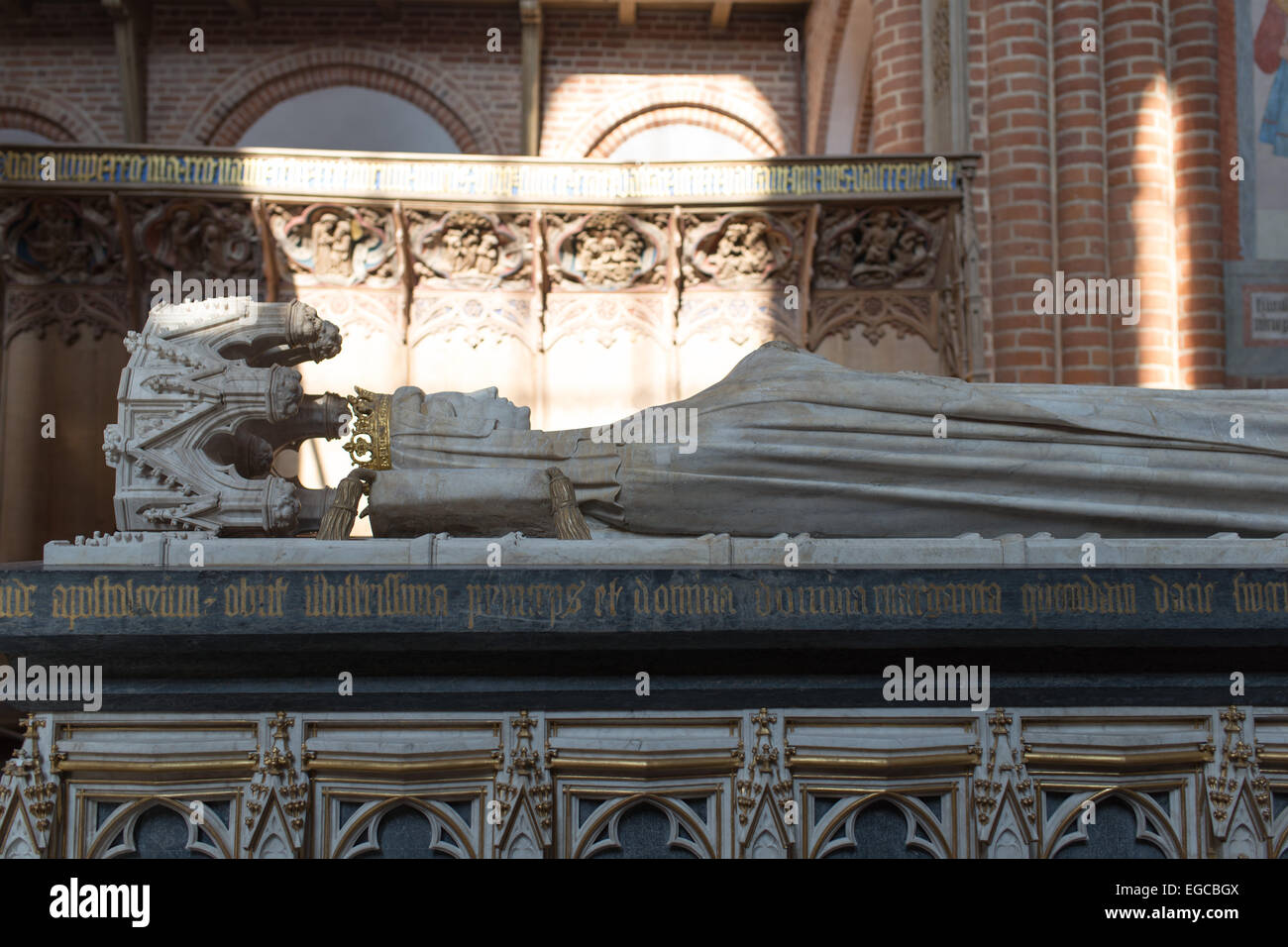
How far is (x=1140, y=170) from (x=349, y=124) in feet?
27.6

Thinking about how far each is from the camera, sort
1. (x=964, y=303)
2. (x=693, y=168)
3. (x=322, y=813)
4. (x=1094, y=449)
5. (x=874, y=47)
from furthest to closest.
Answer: (x=874, y=47), (x=693, y=168), (x=964, y=303), (x=1094, y=449), (x=322, y=813)

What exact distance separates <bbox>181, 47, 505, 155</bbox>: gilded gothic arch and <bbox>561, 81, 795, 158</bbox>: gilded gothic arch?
1.07 metres

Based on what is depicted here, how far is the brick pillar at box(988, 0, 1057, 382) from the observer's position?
800cm

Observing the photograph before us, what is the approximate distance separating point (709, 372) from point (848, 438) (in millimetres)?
5368

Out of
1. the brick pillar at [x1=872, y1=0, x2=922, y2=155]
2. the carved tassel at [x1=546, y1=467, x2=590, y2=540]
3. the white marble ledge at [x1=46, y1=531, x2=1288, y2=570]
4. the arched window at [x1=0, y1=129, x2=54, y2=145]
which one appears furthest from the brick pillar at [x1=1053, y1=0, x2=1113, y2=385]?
the arched window at [x1=0, y1=129, x2=54, y2=145]

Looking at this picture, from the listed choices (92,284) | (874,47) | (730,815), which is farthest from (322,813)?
(874,47)

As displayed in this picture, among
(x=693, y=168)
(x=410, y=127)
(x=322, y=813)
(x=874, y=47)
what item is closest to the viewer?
(x=322, y=813)

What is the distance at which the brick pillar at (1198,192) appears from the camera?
7910 millimetres

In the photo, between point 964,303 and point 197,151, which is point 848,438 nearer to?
point 964,303

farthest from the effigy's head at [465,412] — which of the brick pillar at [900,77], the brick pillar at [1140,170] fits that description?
the brick pillar at [900,77]

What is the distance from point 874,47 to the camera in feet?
30.5

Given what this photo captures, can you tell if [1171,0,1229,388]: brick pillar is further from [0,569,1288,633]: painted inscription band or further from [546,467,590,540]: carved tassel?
[546,467,590,540]: carved tassel

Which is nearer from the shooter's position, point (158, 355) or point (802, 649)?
point (802, 649)

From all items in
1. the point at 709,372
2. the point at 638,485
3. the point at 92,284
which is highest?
the point at 92,284
